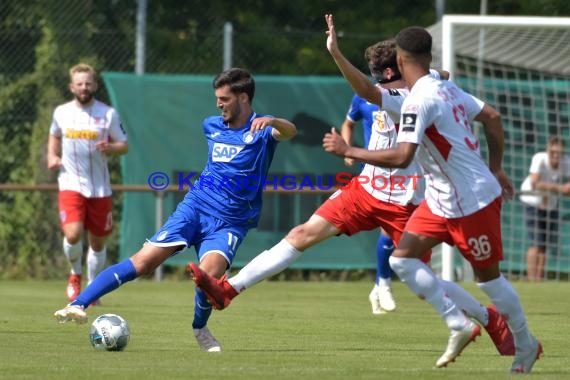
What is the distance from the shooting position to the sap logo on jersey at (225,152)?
8.89 metres

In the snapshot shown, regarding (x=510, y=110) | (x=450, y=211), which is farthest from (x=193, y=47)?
(x=450, y=211)

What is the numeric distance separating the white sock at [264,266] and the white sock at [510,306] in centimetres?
186

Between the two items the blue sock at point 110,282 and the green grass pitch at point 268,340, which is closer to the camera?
the green grass pitch at point 268,340

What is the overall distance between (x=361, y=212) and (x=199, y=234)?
1312 mm

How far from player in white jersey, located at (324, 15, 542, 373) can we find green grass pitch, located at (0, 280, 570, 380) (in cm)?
25

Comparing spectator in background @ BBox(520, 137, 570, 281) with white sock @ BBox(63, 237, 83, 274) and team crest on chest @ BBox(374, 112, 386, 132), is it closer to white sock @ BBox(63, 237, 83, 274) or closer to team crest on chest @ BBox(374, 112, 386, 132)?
white sock @ BBox(63, 237, 83, 274)

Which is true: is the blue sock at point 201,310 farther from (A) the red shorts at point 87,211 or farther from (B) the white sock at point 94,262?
(B) the white sock at point 94,262

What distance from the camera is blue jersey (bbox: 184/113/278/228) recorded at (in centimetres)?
883

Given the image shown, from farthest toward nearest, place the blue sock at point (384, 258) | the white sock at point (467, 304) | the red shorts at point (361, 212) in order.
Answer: the blue sock at point (384, 258) < the red shorts at point (361, 212) < the white sock at point (467, 304)

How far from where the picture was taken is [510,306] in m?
7.20

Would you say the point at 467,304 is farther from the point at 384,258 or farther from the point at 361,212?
the point at 384,258

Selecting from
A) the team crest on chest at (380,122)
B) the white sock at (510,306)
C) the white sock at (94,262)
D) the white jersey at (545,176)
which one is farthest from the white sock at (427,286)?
the white jersey at (545,176)

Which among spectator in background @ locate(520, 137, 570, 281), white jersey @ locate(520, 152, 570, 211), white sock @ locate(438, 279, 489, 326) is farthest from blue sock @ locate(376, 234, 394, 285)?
white jersey @ locate(520, 152, 570, 211)

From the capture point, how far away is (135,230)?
17.5 metres
